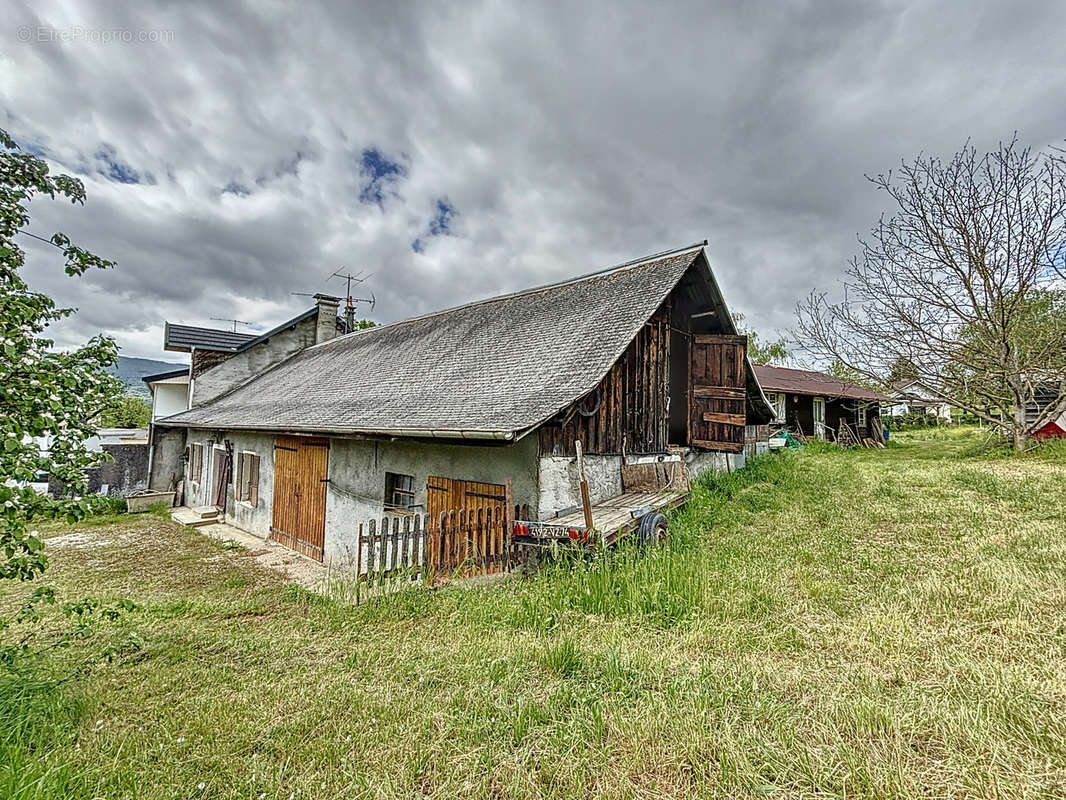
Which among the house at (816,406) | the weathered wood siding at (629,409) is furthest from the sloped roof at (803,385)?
the weathered wood siding at (629,409)

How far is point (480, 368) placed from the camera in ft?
29.0

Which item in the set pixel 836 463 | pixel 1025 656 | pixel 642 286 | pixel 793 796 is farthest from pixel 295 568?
pixel 836 463

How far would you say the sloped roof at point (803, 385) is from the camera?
66.0 feet

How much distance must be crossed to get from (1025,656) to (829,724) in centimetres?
185

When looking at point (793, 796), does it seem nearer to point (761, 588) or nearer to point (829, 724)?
point (829, 724)

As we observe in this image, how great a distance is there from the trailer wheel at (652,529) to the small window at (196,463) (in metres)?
13.3

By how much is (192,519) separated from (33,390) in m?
11.6

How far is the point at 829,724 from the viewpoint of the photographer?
2525 mm

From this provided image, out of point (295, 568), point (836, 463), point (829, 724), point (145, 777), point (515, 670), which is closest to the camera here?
point (145, 777)

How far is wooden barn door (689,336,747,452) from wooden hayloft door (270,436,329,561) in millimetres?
7065

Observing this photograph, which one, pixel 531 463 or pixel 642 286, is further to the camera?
pixel 642 286

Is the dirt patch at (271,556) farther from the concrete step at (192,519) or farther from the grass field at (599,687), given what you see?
the grass field at (599,687)

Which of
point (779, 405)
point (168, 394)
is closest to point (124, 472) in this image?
point (168, 394)

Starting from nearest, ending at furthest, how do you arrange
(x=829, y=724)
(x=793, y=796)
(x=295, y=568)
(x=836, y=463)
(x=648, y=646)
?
1. (x=793, y=796)
2. (x=829, y=724)
3. (x=648, y=646)
4. (x=295, y=568)
5. (x=836, y=463)
